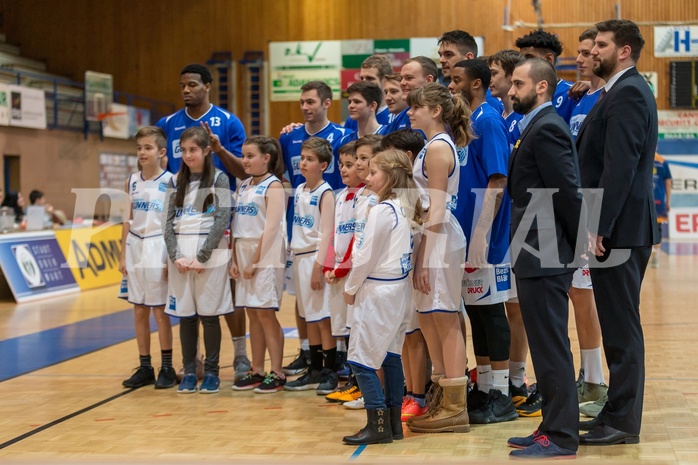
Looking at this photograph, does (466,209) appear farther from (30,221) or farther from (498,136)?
(30,221)

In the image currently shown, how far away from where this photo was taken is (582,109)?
5129 millimetres

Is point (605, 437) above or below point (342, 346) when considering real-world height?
below

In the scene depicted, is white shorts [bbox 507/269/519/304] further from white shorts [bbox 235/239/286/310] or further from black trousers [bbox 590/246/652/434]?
white shorts [bbox 235/239/286/310]

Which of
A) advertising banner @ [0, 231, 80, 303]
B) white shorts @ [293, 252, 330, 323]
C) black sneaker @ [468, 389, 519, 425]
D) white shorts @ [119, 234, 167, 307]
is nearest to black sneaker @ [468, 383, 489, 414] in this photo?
black sneaker @ [468, 389, 519, 425]

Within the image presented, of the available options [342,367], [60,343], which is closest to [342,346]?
[342,367]

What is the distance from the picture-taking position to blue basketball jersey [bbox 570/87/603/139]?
5.06m

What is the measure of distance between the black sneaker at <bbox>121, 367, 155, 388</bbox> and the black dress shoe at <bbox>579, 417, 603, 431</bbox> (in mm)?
3199

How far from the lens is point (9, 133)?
17844 mm

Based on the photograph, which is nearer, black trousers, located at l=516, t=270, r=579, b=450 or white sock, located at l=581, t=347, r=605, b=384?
black trousers, located at l=516, t=270, r=579, b=450

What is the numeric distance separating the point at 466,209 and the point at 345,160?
92 centimetres

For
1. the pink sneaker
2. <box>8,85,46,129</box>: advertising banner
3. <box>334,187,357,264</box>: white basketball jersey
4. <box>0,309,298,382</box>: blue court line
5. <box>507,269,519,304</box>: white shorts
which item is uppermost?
<box>8,85,46,129</box>: advertising banner

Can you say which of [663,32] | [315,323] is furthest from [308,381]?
[663,32]

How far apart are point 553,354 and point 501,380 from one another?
886mm

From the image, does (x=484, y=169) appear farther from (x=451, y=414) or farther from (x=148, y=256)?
(x=148, y=256)
